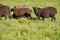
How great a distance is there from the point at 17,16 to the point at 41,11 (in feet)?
5.09

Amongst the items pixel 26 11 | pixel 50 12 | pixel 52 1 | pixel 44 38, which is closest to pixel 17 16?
pixel 26 11

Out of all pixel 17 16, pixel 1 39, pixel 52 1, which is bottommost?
pixel 52 1

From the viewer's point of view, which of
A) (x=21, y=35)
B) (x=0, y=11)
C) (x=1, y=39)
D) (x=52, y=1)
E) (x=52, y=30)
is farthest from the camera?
(x=52, y=1)

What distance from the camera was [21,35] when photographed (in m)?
10.2

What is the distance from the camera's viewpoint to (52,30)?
11438mm

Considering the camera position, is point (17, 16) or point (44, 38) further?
point (17, 16)

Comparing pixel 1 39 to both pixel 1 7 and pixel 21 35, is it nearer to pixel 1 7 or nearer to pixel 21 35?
pixel 21 35

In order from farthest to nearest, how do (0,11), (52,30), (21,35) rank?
(0,11), (52,30), (21,35)

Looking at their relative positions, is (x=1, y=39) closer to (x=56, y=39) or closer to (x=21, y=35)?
(x=21, y=35)

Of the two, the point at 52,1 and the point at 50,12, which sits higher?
the point at 50,12

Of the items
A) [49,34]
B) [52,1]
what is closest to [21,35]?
[49,34]

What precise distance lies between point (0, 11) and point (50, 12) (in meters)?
3.02

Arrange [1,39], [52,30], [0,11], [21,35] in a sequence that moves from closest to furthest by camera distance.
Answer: [1,39], [21,35], [52,30], [0,11]

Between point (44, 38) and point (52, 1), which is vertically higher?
point (44, 38)
